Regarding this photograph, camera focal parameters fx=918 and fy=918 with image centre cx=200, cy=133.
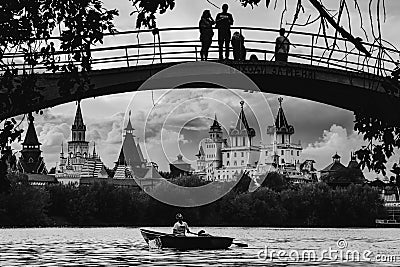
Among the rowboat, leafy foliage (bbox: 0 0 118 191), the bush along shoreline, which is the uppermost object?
the bush along shoreline

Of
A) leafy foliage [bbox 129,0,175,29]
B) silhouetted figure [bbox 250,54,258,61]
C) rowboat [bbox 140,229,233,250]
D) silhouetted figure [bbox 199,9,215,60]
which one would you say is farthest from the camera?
rowboat [bbox 140,229,233,250]

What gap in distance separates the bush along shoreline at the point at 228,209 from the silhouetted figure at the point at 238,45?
7411cm

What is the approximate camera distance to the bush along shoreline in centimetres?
10119

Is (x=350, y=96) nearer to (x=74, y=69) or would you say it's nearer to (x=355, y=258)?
(x=74, y=69)

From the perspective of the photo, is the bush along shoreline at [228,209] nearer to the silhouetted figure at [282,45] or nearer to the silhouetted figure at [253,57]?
the silhouetted figure at [253,57]

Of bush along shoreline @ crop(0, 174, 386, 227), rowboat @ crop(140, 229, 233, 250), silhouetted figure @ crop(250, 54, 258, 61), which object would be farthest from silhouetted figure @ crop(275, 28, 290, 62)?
bush along shoreline @ crop(0, 174, 386, 227)

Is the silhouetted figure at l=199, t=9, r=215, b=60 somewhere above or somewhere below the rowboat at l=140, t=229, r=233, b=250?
above

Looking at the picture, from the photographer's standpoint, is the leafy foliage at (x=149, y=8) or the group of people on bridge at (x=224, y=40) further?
the group of people on bridge at (x=224, y=40)

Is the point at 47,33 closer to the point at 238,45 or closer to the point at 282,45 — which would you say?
the point at 282,45

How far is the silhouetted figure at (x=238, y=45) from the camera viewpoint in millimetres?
24359

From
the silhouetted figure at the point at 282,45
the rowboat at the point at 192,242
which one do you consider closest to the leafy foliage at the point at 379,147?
the silhouetted figure at the point at 282,45

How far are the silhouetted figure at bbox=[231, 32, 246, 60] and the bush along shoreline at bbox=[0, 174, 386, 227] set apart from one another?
74109 mm

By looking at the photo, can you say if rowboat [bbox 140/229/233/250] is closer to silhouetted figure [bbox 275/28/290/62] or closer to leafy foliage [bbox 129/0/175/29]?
silhouetted figure [bbox 275/28/290/62]

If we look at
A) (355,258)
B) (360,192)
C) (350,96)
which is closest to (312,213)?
(360,192)
